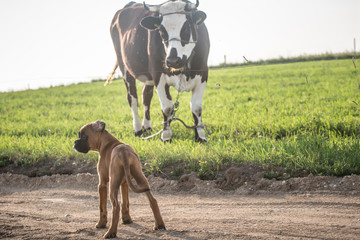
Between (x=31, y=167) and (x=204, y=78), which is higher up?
(x=204, y=78)

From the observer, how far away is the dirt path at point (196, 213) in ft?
14.3

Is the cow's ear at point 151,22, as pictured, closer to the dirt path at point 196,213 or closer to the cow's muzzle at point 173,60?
the cow's muzzle at point 173,60

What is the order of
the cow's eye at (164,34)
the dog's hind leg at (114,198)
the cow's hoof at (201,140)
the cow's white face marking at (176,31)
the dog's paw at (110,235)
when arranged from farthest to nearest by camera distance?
the cow's hoof at (201,140) < the cow's eye at (164,34) < the cow's white face marking at (176,31) < the dog's paw at (110,235) < the dog's hind leg at (114,198)

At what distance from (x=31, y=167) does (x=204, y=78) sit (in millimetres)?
3795

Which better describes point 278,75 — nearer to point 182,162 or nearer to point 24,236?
point 182,162

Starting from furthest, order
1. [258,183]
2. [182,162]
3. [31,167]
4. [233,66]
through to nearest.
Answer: [233,66]
[31,167]
[182,162]
[258,183]

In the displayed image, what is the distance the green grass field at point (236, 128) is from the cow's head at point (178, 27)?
1.08 m

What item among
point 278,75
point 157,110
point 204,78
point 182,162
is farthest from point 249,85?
point 182,162

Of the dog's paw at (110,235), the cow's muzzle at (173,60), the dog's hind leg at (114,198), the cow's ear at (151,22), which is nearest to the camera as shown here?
the dog's hind leg at (114,198)

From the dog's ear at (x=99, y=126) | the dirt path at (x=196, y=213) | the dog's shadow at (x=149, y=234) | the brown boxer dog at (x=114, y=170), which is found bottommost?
the dirt path at (x=196, y=213)

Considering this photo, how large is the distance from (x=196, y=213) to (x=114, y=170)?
1488 mm

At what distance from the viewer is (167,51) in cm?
743

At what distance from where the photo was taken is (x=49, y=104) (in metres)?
17.7

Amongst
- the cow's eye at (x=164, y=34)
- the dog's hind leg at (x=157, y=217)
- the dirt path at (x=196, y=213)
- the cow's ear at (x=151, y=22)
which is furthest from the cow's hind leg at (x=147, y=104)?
the dog's hind leg at (x=157, y=217)
